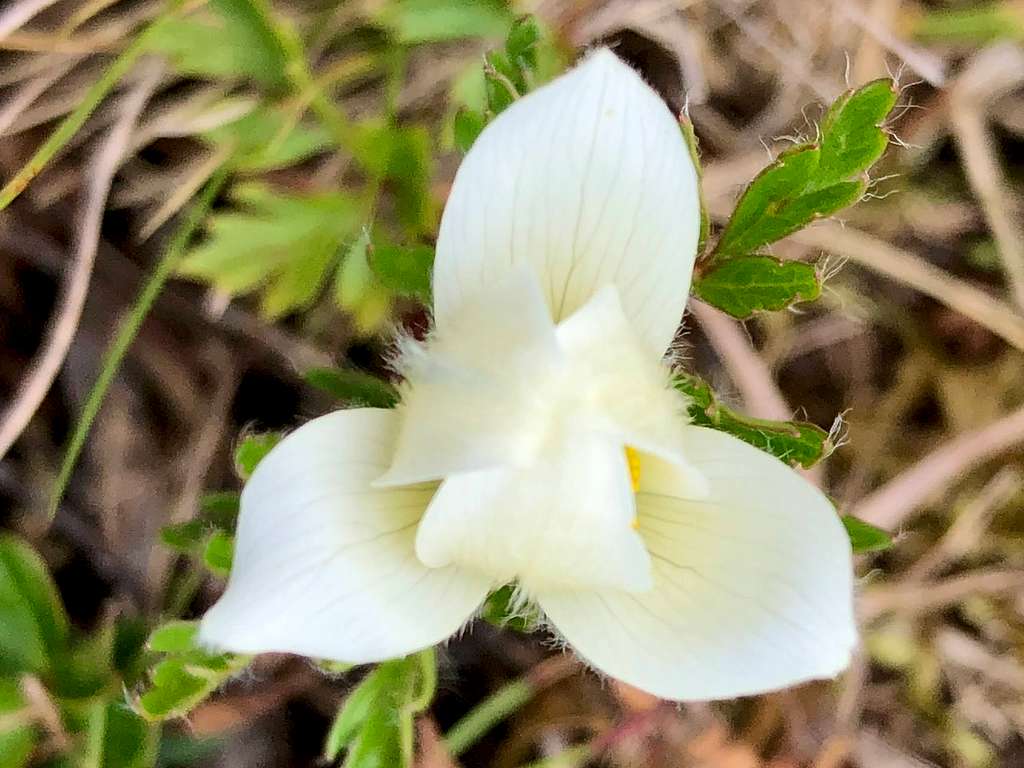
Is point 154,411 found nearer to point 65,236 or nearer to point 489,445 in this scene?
point 65,236

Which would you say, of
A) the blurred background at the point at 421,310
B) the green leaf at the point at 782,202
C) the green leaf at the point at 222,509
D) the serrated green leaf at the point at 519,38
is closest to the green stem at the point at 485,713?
the blurred background at the point at 421,310

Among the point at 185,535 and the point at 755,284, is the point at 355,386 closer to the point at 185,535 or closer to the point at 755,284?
the point at 185,535

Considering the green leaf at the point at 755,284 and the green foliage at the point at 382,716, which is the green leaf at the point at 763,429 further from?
the green foliage at the point at 382,716

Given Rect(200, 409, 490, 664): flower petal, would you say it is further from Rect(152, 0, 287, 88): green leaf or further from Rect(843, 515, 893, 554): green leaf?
Rect(152, 0, 287, 88): green leaf

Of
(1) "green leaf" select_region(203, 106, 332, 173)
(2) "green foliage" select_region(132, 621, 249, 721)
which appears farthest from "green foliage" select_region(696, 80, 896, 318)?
(1) "green leaf" select_region(203, 106, 332, 173)

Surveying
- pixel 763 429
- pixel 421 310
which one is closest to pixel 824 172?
pixel 763 429

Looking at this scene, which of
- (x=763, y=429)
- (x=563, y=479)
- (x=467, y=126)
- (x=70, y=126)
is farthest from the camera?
(x=70, y=126)

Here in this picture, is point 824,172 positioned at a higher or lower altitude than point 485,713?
higher
